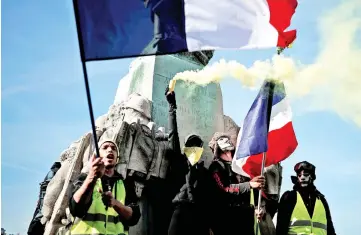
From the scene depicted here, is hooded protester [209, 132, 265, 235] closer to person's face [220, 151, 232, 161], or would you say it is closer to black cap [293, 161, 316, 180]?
person's face [220, 151, 232, 161]

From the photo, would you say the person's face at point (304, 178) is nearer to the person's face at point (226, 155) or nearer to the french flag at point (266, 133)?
the french flag at point (266, 133)

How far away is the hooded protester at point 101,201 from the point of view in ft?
18.4

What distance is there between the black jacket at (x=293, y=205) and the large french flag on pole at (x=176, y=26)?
2.04 metres

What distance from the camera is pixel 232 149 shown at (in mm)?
9203

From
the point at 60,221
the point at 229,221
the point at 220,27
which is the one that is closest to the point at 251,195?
the point at 229,221

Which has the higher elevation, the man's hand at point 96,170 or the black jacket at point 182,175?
the black jacket at point 182,175

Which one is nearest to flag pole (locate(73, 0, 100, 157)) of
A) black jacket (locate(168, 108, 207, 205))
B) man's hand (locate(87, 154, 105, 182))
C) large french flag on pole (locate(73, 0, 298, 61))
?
large french flag on pole (locate(73, 0, 298, 61))

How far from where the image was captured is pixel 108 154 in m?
6.02

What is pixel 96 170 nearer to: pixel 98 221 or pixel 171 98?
pixel 98 221

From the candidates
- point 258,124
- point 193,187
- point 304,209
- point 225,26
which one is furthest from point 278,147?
point 225,26

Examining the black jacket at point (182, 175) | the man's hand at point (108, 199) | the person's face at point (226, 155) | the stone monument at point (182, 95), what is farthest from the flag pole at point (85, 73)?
the stone monument at point (182, 95)

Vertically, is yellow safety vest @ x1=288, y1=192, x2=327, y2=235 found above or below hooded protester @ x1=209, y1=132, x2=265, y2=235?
below

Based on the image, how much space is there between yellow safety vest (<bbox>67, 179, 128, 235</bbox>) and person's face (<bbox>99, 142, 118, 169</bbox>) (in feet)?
0.67

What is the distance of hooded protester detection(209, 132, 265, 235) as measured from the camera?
8.34 meters
